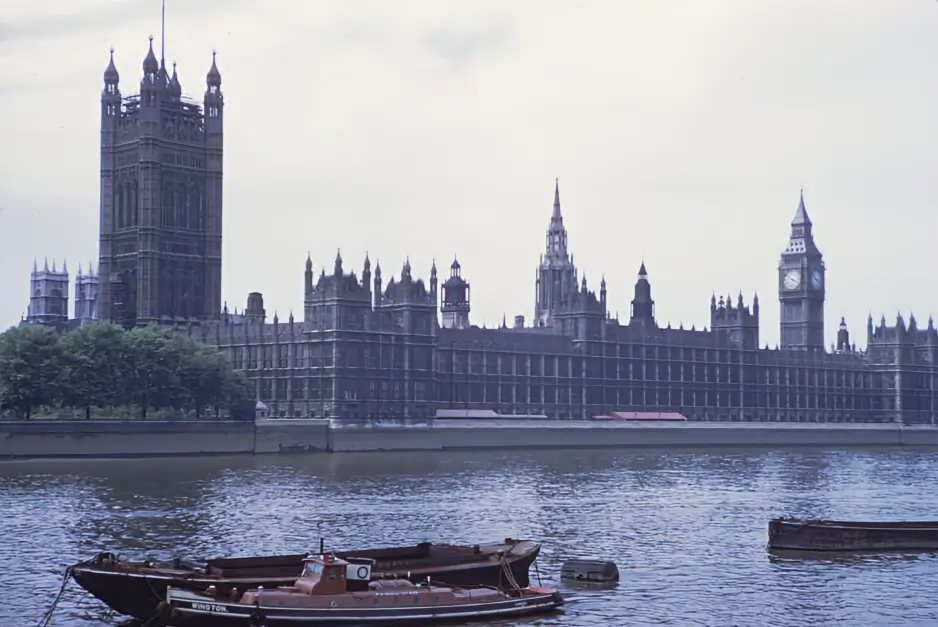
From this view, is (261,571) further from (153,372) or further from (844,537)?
(153,372)

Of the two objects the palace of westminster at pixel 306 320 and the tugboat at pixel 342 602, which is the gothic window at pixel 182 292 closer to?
the palace of westminster at pixel 306 320

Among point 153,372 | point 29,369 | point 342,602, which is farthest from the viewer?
point 153,372

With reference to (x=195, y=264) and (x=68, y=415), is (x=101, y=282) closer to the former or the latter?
(x=195, y=264)

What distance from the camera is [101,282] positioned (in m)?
184

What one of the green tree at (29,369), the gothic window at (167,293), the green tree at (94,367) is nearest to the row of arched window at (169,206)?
the gothic window at (167,293)

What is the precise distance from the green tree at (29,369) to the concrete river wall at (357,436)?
11.1 feet

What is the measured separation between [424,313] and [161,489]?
78373mm

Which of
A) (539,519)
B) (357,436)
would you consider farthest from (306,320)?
(539,519)

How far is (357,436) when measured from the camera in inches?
5871

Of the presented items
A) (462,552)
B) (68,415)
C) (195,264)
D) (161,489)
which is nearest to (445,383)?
(195,264)

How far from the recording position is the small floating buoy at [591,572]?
55.2m

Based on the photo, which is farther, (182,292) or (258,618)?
(182,292)

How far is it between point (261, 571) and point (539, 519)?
30.9m

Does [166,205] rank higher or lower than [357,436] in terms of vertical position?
higher
